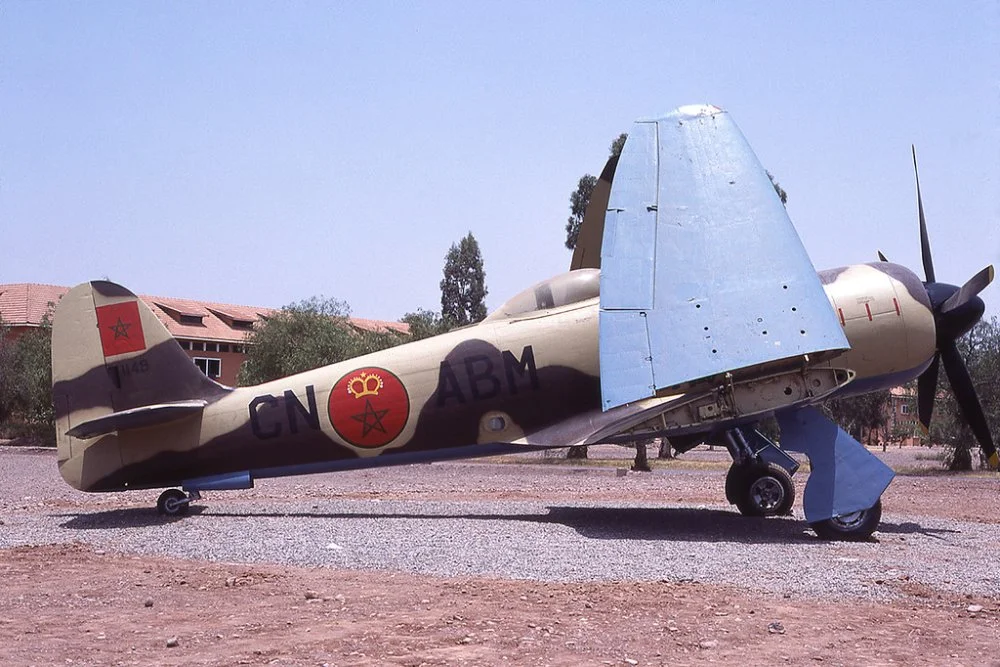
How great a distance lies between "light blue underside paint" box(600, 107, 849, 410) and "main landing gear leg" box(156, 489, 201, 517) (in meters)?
8.02

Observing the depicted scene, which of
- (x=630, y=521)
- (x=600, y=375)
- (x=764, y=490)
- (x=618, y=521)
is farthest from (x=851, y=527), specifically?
(x=600, y=375)

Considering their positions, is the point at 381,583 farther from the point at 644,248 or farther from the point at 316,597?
the point at 644,248

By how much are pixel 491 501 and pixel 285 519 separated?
5.32 m

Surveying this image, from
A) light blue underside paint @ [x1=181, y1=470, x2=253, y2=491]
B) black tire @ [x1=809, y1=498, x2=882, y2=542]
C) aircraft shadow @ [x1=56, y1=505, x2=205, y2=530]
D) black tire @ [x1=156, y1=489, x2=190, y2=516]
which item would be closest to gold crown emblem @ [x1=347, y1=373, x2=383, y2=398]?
light blue underside paint @ [x1=181, y1=470, x2=253, y2=491]

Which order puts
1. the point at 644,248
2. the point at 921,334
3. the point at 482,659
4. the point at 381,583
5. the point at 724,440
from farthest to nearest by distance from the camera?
1. the point at 724,440
2. the point at 921,334
3. the point at 644,248
4. the point at 381,583
5. the point at 482,659

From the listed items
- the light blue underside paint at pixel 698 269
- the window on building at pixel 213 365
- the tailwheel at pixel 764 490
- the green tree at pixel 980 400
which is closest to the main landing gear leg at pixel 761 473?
the tailwheel at pixel 764 490

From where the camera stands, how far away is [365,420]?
15227mm

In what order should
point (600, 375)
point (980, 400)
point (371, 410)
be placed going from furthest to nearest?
point (980, 400)
point (371, 410)
point (600, 375)

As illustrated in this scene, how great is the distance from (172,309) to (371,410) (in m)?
71.0

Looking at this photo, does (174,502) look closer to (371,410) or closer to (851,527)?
(371,410)

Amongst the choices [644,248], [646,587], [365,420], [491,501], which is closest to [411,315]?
[491,501]

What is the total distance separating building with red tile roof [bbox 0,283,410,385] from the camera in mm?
75000

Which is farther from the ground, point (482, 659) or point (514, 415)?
point (514, 415)

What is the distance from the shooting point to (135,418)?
15.0 meters
